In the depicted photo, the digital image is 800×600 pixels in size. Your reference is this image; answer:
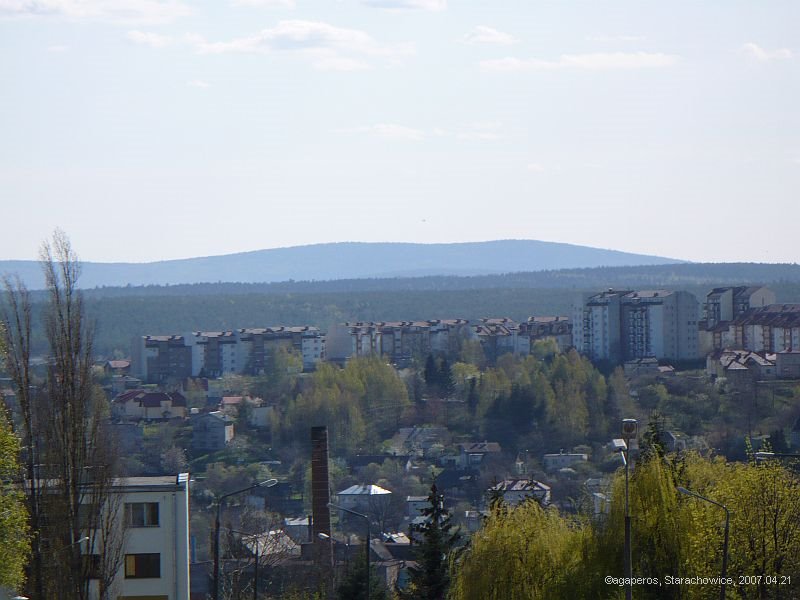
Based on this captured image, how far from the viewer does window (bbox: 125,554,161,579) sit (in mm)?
30984

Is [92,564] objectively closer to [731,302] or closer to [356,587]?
[356,587]

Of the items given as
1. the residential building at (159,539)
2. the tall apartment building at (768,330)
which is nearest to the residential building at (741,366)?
the tall apartment building at (768,330)

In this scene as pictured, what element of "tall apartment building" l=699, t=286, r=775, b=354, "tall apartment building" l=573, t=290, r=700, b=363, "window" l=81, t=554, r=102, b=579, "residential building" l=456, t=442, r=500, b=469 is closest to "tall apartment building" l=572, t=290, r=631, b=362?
"tall apartment building" l=573, t=290, r=700, b=363

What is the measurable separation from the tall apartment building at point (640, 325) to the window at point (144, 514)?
82627mm

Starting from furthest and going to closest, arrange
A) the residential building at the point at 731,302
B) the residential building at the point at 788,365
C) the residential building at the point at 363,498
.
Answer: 1. the residential building at the point at 731,302
2. the residential building at the point at 788,365
3. the residential building at the point at 363,498

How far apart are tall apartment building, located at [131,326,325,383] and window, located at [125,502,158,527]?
97.1 metres

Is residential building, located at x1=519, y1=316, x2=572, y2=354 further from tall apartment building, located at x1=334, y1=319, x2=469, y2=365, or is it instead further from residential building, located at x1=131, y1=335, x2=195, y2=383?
residential building, located at x1=131, y1=335, x2=195, y2=383

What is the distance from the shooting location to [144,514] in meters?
31.3

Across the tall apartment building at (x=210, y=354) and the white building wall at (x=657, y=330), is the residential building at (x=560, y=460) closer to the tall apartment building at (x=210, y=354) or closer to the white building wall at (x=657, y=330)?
the white building wall at (x=657, y=330)

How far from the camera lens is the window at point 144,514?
31.2m

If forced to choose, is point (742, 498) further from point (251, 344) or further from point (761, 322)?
point (251, 344)

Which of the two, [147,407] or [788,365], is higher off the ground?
[788,365]

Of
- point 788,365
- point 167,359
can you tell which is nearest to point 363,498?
point 788,365

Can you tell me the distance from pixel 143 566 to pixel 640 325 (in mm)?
85460
